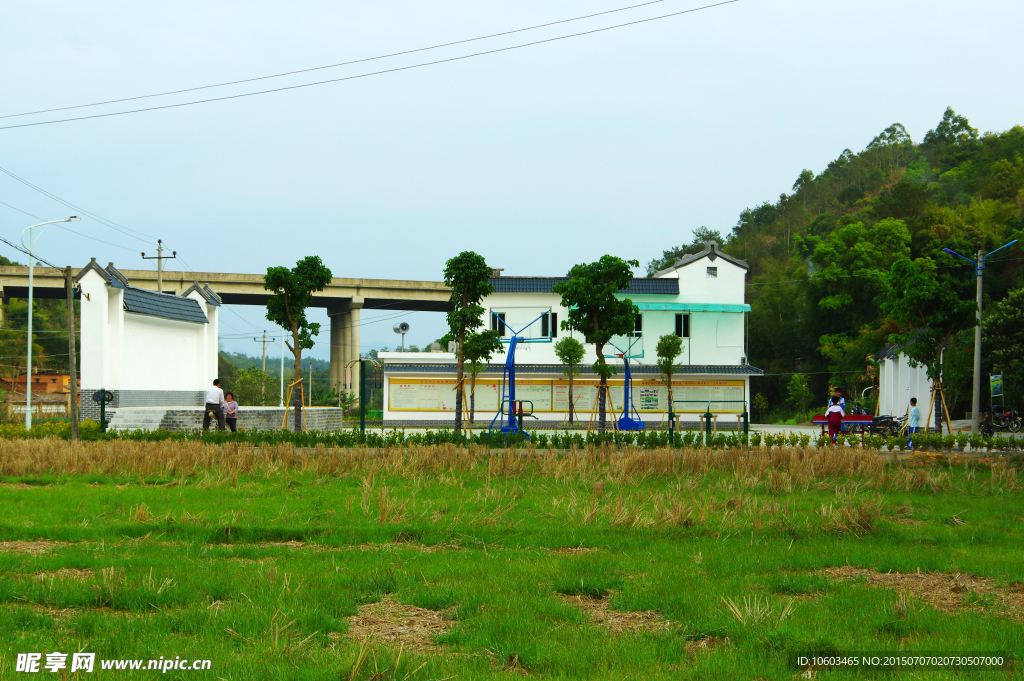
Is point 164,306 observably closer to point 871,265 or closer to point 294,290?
point 294,290

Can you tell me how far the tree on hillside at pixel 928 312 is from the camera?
21.3m

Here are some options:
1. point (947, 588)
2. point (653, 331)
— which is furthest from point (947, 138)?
point (947, 588)

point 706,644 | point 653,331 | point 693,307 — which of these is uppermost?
point 693,307

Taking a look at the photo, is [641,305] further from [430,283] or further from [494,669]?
[494,669]

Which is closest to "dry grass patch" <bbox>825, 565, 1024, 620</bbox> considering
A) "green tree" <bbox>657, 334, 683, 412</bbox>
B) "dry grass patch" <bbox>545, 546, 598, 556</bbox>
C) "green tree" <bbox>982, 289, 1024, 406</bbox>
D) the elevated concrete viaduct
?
"dry grass patch" <bbox>545, 546, 598, 556</bbox>

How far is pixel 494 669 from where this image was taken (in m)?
4.51

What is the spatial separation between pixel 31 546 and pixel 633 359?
36890 mm

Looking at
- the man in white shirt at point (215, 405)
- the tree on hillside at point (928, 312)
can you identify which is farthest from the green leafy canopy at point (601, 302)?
the man in white shirt at point (215, 405)

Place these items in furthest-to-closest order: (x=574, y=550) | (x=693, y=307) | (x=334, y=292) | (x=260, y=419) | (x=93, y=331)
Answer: (x=334, y=292), (x=693, y=307), (x=260, y=419), (x=93, y=331), (x=574, y=550)

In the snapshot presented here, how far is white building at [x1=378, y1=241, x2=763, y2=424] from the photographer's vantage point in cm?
4047

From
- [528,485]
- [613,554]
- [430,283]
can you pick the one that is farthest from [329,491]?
[430,283]

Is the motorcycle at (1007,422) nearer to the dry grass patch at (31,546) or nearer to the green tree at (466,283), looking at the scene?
the green tree at (466,283)

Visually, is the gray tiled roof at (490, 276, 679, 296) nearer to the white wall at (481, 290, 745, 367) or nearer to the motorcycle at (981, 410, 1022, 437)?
the white wall at (481, 290, 745, 367)

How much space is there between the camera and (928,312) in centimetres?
2180
